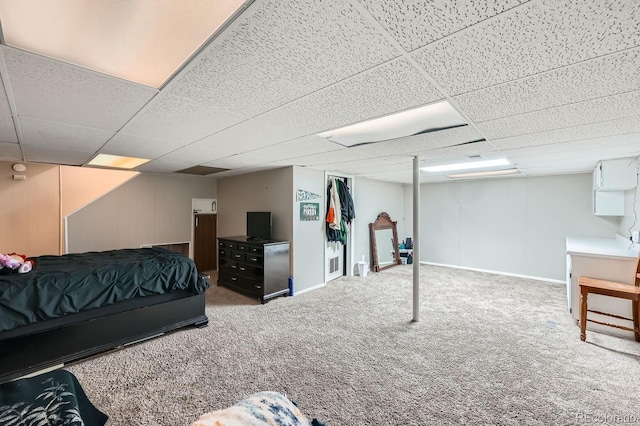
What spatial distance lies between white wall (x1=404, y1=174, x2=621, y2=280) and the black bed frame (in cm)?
558

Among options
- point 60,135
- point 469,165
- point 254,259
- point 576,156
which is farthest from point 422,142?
point 60,135

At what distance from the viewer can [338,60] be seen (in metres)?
1.29

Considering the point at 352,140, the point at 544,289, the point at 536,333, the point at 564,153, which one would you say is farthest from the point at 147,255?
the point at 544,289

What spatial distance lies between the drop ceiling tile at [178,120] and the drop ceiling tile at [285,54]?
0.65 feet

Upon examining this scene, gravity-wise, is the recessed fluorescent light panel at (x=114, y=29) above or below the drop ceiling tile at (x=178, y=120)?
above

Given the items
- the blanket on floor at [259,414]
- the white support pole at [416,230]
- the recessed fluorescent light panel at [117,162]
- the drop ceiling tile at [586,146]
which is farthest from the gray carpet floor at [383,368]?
the recessed fluorescent light panel at [117,162]

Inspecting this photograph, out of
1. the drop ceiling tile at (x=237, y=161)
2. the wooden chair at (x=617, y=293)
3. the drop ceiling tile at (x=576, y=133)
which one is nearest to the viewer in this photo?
the drop ceiling tile at (x=576, y=133)

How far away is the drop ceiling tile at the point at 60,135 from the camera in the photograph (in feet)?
7.64

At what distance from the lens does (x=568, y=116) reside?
1.97 meters

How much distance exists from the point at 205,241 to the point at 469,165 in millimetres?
5525

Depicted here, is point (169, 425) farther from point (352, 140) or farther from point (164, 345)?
point (352, 140)

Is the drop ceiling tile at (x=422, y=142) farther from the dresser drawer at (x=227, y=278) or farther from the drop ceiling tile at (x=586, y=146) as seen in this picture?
the dresser drawer at (x=227, y=278)

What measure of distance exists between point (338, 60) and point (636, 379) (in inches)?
136

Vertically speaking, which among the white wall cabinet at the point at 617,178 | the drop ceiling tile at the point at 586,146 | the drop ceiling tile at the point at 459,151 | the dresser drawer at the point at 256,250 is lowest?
the dresser drawer at the point at 256,250
